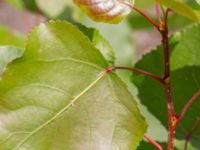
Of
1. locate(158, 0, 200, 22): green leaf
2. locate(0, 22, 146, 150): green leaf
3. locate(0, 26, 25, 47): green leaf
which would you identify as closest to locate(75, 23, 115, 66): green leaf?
locate(0, 22, 146, 150): green leaf

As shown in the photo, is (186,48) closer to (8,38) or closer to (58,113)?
(58,113)

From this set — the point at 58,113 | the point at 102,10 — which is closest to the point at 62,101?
the point at 58,113

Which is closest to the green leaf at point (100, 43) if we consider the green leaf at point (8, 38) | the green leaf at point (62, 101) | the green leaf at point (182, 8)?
the green leaf at point (62, 101)

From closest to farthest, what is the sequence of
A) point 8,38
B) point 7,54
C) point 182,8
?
point 182,8 < point 7,54 < point 8,38

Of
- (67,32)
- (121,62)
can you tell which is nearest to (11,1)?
(121,62)

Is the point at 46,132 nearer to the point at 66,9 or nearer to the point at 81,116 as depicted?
the point at 81,116

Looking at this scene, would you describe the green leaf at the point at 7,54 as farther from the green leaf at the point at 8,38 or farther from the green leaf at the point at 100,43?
the green leaf at the point at 8,38

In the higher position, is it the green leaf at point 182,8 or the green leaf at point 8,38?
the green leaf at point 8,38
